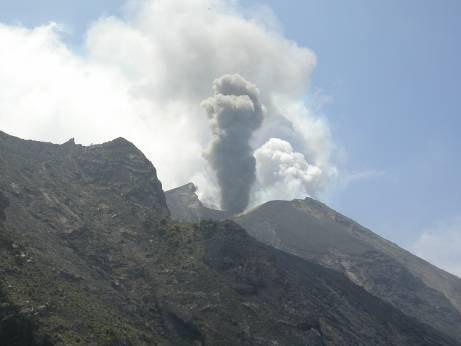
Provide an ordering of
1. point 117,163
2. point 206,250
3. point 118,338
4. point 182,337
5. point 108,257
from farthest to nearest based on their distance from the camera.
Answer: point 117,163
point 206,250
point 108,257
point 182,337
point 118,338

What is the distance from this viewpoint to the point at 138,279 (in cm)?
10962

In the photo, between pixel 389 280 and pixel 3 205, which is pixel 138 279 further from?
pixel 389 280

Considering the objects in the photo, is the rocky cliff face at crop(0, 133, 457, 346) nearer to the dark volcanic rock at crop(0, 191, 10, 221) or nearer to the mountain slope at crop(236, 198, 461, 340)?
the dark volcanic rock at crop(0, 191, 10, 221)

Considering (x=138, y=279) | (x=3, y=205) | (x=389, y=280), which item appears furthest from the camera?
(x=389, y=280)

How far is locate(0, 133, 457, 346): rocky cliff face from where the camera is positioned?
81.9 m

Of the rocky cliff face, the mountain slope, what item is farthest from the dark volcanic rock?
the mountain slope

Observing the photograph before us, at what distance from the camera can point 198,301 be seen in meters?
102

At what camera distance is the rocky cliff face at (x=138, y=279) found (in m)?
81.9

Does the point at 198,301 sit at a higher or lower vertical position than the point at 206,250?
lower

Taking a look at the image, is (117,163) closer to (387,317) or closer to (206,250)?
(206,250)

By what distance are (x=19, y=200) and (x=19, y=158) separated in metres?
28.0

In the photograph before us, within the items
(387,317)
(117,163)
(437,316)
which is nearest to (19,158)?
(117,163)

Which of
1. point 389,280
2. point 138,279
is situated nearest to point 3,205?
point 138,279

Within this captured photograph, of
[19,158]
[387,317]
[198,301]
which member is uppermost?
[19,158]
